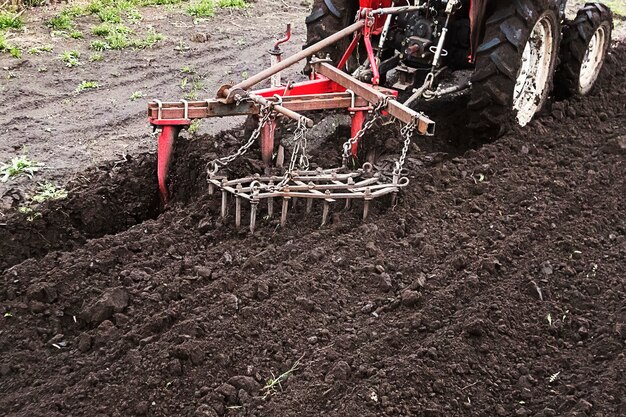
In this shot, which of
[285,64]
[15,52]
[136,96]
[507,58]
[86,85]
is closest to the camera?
[285,64]

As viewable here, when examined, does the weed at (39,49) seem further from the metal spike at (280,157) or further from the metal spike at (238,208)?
the metal spike at (238,208)

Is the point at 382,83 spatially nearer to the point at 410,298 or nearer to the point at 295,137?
the point at 295,137

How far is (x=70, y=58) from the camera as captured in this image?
8.64 m

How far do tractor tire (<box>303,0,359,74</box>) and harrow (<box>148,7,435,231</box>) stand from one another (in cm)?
87

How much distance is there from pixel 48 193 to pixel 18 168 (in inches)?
22.2

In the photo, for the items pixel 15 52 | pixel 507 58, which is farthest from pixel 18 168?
pixel 507 58

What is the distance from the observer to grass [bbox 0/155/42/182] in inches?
239

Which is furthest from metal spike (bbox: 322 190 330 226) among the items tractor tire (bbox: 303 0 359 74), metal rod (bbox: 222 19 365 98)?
tractor tire (bbox: 303 0 359 74)

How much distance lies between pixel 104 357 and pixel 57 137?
3240 millimetres

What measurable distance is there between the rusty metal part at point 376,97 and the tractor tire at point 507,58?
80 cm

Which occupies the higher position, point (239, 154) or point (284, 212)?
point (239, 154)

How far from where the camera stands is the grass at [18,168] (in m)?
6.07

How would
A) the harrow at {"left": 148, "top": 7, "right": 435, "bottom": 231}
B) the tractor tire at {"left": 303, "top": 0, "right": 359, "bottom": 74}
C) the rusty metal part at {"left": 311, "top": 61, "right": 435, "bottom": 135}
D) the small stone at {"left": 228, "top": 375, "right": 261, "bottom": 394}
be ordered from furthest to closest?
the tractor tire at {"left": 303, "top": 0, "right": 359, "bottom": 74}, the rusty metal part at {"left": 311, "top": 61, "right": 435, "bottom": 135}, the harrow at {"left": 148, "top": 7, "right": 435, "bottom": 231}, the small stone at {"left": 228, "top": 375, "right": 261, "bottom": 394}

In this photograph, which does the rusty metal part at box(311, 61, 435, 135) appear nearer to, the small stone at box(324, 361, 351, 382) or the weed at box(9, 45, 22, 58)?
the small stone at box(324, 361, 351, 382)
